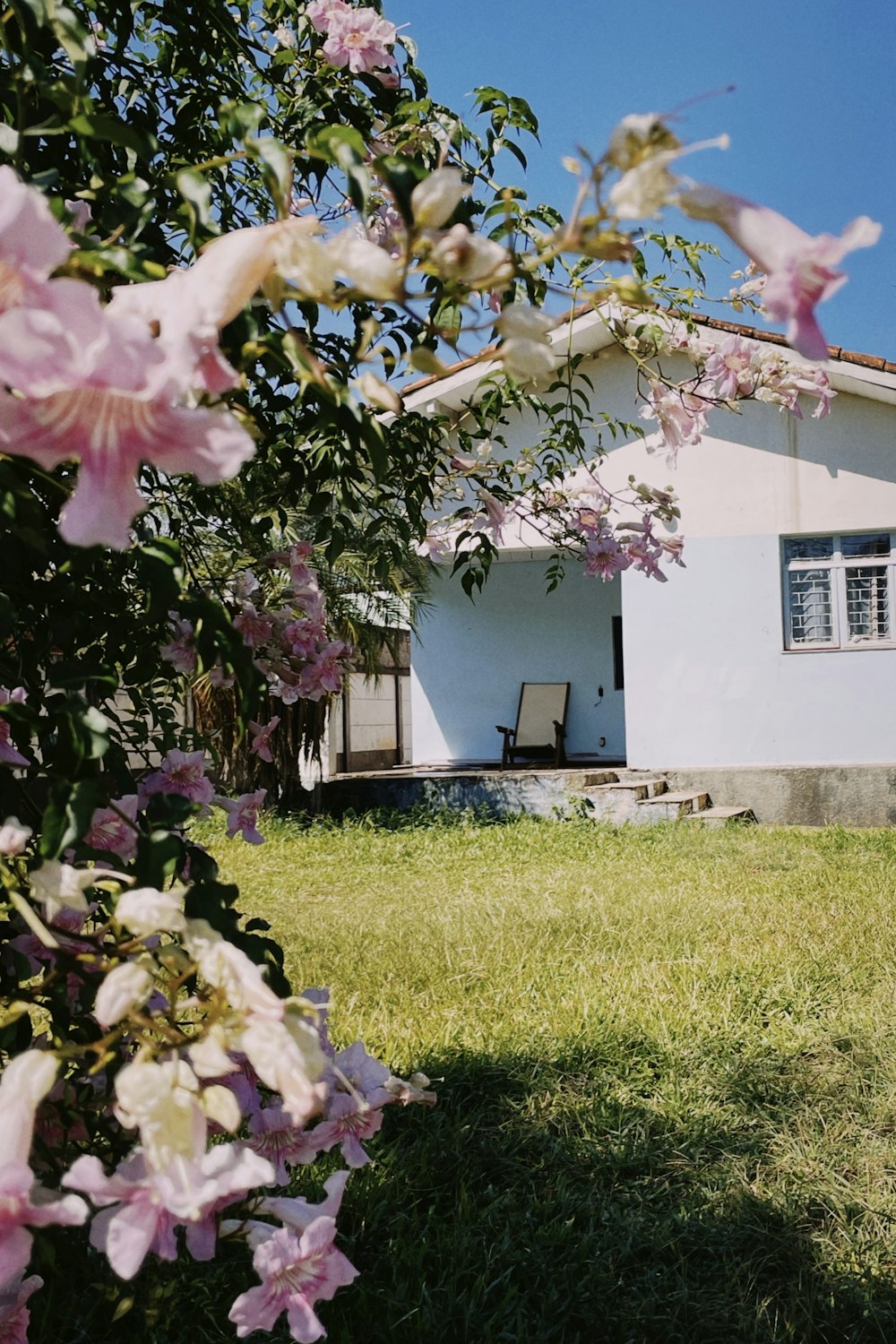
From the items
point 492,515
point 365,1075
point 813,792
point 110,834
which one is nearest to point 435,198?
point 110,834

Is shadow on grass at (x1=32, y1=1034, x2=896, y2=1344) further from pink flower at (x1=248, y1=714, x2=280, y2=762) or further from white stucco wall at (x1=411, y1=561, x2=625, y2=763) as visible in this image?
white stucco wall at (x1=411, y1=561, x2=625, y2=763)

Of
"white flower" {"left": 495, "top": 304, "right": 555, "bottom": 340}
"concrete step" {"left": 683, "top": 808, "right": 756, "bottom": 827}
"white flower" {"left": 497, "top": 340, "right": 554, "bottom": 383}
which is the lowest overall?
"concrete step" {"left": 683, "top": 808, "right": 756, "bottom": 827}

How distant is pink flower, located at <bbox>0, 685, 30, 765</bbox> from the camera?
103 centimetres

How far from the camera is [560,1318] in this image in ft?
6.62

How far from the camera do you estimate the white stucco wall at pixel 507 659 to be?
38.1 ft

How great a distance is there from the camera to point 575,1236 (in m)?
2.28

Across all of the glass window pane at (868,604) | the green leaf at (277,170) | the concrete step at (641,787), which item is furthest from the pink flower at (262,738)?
the glass window pane at (868,604)

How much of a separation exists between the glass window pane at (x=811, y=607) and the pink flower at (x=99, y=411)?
912 cm

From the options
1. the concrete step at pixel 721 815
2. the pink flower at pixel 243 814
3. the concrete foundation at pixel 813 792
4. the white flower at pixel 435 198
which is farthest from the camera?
the concrete foundation at pixel 813 792

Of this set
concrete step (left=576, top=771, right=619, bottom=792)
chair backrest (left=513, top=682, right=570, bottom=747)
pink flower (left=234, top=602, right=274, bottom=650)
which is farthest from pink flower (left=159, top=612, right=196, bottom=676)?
chair backrest (left=513, top=682, right=570, bottom=747)

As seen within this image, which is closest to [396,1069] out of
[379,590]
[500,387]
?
[500,387]

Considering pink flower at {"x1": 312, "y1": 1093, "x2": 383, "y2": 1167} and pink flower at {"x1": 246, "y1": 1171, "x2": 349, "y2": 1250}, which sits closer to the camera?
pink flower at {"x1": 246, "y1": 1171, "x2": 349, "y2": 1250}

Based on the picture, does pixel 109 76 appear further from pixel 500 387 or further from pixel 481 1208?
pixel 481 1208

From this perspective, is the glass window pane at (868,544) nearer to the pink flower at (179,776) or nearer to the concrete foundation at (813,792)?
the concrete foundation at (813,792)
